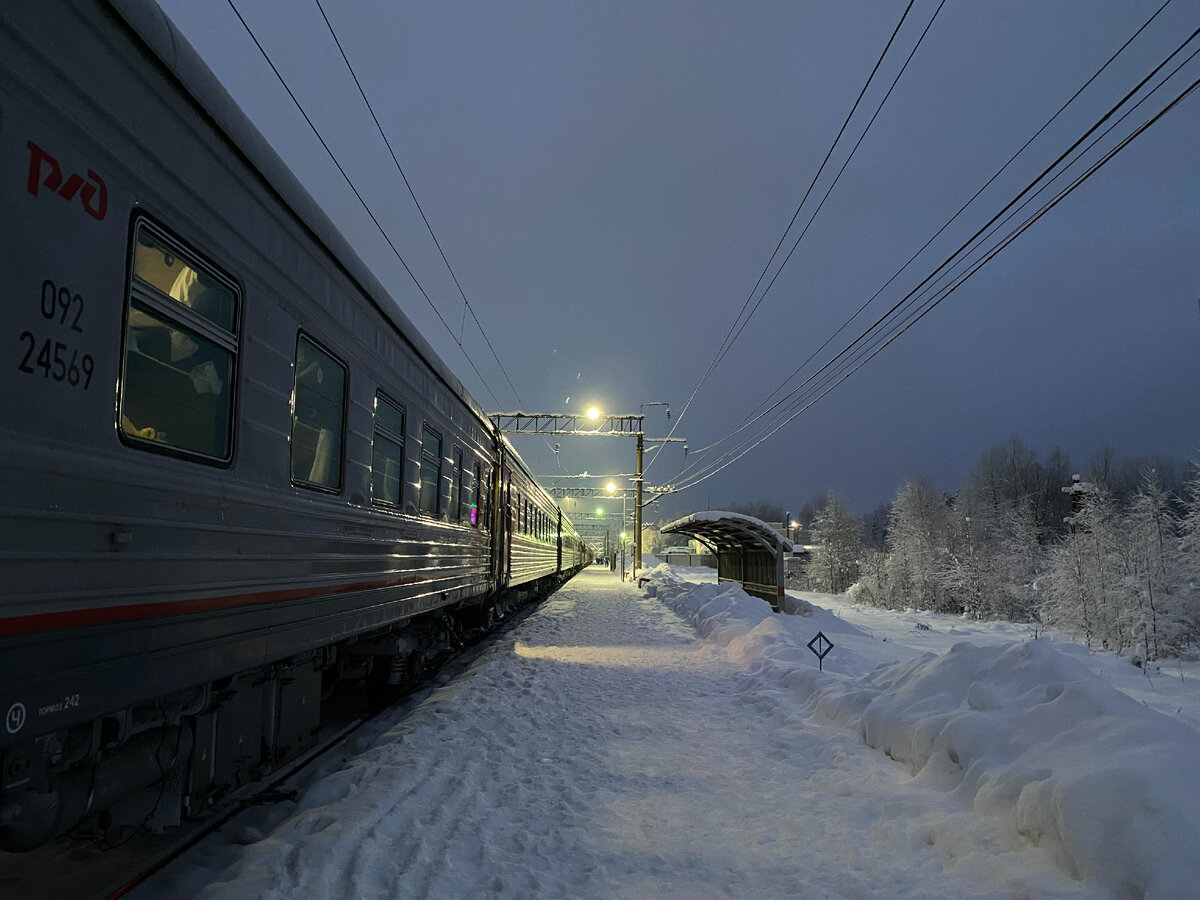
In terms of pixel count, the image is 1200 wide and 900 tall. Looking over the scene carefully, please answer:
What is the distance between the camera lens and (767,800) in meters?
4.68

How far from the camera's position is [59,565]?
2.22 meters

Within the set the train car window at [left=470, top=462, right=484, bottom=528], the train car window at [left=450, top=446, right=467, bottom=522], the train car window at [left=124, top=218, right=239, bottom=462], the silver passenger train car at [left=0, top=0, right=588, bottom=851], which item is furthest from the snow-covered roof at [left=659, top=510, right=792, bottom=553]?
the train car window at [left=124, top=218, right=239, bottom=462]

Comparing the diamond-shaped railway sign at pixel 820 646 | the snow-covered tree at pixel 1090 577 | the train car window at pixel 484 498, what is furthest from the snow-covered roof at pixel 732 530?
the snow-covered tree at pixel 1090 577

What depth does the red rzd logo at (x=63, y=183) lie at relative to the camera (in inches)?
85.4

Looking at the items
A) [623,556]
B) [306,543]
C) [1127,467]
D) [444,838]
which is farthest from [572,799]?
[1127,467]

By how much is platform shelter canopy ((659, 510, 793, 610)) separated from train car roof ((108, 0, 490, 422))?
40.1 ft

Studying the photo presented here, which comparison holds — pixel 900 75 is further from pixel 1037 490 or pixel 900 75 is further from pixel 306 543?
pixel 1037 490

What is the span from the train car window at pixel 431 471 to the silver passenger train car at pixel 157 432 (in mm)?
1816

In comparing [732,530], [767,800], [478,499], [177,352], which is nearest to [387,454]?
[177,352]

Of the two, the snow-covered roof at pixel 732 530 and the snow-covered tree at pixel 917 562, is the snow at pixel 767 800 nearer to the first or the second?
the snow-covered roof at pixel 732 530

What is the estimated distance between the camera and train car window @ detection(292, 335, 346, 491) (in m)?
4.25

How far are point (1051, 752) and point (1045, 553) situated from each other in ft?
132

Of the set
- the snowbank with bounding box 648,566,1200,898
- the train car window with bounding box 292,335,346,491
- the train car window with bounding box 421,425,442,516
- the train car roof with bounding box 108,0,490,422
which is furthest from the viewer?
the train car window with bounding box 421,425,442,516

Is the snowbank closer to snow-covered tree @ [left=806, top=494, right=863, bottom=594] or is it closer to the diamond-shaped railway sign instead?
the diamond-shaped railway sign
